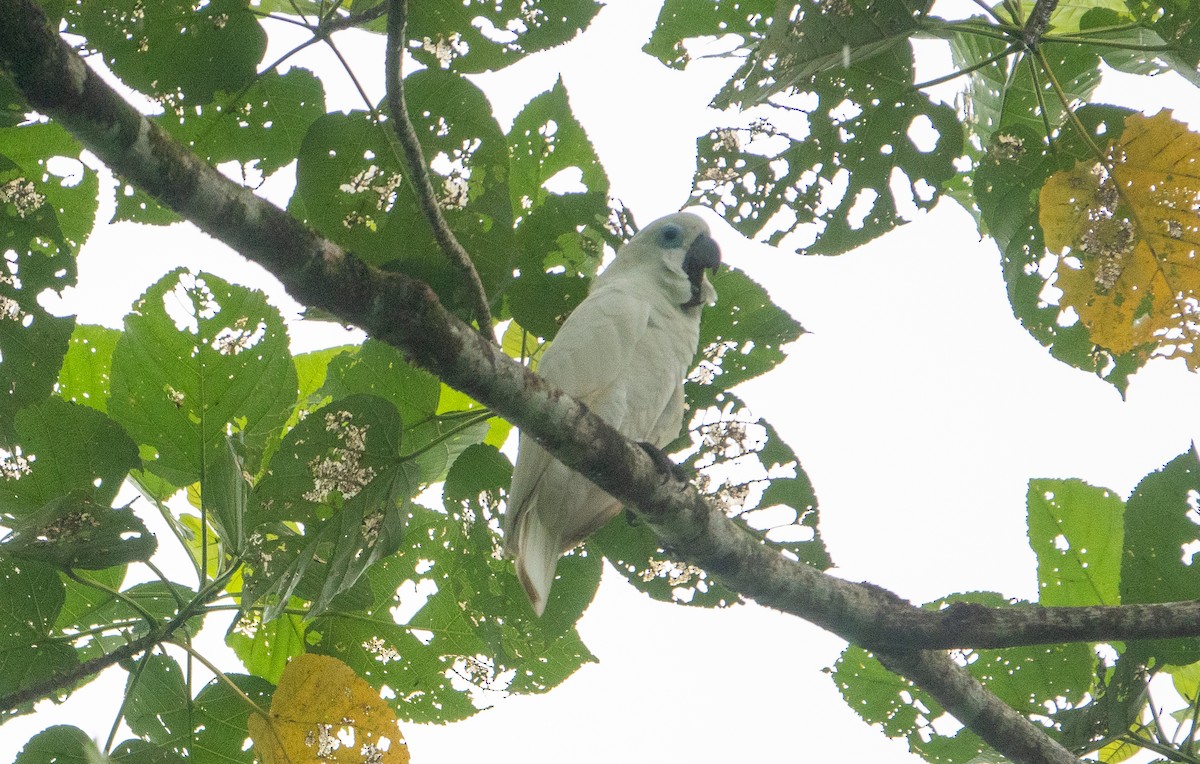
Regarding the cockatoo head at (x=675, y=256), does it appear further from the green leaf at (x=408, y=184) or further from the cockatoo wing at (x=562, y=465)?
the green leaf at (x=408, y=184)

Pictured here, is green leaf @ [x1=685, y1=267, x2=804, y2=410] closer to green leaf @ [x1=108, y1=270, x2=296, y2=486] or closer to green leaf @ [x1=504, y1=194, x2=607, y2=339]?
green leaf @ [x1=504, y1=194, x2=607, y2=339]

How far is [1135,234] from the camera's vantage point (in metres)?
2.43

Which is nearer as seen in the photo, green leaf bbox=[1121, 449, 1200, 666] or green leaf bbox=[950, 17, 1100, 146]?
green leaf bbox=[1121, 449, 1200, 666]

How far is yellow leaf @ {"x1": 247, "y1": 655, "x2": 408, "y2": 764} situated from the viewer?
2.41 m

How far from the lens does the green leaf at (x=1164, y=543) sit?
240 centimetres

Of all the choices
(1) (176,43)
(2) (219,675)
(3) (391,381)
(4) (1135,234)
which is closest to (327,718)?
(2) (219,675)

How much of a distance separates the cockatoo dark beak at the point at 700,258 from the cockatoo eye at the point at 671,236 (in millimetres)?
59

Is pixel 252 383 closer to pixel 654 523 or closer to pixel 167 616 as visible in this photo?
pixel 167 616

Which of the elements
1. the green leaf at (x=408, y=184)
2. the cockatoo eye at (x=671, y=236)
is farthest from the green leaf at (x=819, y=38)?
the cockatoo eye at (x=671, y=236)

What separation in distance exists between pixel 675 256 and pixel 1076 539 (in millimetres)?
1737

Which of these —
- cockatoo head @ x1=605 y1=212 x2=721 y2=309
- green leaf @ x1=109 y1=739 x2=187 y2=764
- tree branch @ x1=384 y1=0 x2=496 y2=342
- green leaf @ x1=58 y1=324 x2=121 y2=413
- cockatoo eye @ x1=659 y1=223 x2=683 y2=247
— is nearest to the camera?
tree branch @ x1=384 y1=0 x2=496 y2=342

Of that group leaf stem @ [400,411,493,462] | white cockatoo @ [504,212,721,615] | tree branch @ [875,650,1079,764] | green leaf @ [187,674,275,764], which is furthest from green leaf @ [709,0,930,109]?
green leaf @ [187,674,275,764]

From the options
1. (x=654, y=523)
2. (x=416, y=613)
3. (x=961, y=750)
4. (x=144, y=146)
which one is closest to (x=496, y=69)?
(x=144, y=146)

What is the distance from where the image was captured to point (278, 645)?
296 cm
